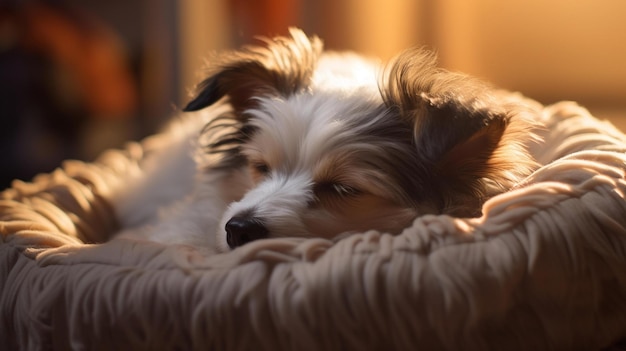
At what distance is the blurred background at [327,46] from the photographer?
3416 millimetres

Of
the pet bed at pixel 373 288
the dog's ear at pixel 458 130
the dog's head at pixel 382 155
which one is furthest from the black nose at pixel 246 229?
the dog's ear at pixel 458 130

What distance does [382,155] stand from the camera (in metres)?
1.49

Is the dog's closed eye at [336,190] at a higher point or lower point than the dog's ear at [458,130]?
lower

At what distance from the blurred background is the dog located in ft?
5.83

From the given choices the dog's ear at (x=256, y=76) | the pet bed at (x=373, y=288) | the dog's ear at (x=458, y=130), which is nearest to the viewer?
the pet bed at (x=373, y=288)

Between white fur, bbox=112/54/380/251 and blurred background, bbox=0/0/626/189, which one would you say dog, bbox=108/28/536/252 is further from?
blurred background, bbox=0/0/626/189

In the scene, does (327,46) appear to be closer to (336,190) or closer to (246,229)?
(336,190)

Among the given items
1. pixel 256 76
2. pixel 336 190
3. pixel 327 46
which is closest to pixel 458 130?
pixel 336 190

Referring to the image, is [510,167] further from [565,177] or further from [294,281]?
[294,281]

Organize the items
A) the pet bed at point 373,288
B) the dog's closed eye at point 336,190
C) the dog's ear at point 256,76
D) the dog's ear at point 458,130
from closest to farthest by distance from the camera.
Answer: the pet bed at point 373,288, the dog's ear at point 458,130, the dog's closed eye at point 336,190, the dog's ear at point 256,76

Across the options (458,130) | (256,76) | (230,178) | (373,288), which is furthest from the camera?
(230,178)

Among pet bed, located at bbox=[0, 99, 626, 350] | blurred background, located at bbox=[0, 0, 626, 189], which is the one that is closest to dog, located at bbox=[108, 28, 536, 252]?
pet bed, located at bbox=[0, 99, 626, 350]

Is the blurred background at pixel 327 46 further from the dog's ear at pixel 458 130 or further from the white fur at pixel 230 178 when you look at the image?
the dog's ear at pixel 458 130

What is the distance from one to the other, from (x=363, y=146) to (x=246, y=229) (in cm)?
29
